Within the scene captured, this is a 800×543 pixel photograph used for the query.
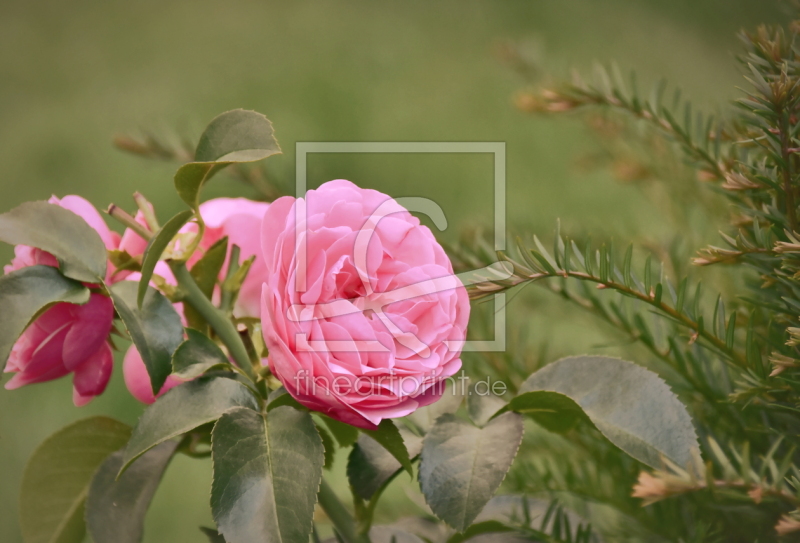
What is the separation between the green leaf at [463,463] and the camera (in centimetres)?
20

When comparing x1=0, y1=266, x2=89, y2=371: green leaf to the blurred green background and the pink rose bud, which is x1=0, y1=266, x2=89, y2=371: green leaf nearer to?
the pink rose bud

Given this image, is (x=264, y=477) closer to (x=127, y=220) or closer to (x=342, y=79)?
(x=127, y=220)

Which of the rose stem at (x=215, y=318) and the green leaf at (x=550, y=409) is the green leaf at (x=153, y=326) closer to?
the rose stem at (x=215, y=318)

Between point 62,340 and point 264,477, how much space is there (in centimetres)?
9

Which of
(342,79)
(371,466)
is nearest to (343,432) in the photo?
(371,466)

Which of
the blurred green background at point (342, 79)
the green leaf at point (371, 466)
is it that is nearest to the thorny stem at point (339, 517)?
the green leaf at point (371, 466)

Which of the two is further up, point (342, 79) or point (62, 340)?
point (342, 79)

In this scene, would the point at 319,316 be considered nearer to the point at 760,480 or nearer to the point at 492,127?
the point at 760,480

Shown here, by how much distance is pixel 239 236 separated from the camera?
0.83ft

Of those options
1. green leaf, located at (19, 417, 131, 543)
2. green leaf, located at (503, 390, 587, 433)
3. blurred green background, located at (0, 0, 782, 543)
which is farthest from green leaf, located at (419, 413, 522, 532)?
blurred green background, located at (0, 0, 782, 543)

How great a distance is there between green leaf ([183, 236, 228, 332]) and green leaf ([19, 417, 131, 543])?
4 centimetres

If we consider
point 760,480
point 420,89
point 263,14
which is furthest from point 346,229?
point 263,14

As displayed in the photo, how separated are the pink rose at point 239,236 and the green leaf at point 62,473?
0.20 ft

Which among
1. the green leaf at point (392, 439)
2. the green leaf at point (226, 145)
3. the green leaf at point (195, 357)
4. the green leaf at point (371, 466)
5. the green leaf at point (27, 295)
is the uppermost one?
the green leaf at point (226, 145)
